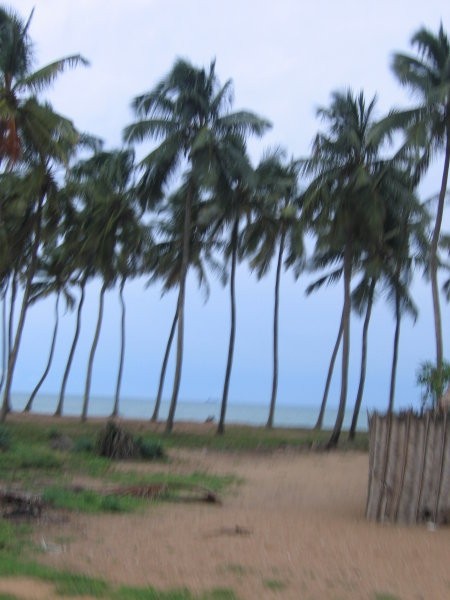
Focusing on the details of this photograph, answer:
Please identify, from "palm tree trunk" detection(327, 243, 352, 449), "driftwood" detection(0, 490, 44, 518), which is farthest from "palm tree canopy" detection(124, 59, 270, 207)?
"driftwood" detection(0, 490, 44, 518)

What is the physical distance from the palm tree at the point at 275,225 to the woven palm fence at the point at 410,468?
17.4 m

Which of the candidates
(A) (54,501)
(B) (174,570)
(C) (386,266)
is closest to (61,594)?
(B) (174,570)

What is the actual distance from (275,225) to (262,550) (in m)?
23.1

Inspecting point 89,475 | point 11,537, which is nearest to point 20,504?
point 11,537

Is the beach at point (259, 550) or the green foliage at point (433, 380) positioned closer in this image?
the beach at point (259, 550)

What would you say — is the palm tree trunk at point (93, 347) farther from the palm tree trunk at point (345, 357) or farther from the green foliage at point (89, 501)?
the green foliage at point (89, 501)

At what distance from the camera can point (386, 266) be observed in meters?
30.0

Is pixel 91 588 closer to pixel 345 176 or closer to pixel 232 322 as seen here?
pixel 345 176

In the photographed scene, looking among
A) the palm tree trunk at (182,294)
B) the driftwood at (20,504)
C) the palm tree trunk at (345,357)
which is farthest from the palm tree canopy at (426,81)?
the driftwood at (20,504)

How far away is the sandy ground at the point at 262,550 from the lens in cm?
724

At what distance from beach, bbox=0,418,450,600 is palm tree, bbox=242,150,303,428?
17.4 meters

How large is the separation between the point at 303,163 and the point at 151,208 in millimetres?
5955

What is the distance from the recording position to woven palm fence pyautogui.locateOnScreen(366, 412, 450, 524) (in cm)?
1036

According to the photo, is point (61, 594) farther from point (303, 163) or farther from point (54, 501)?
point (303, 163)
